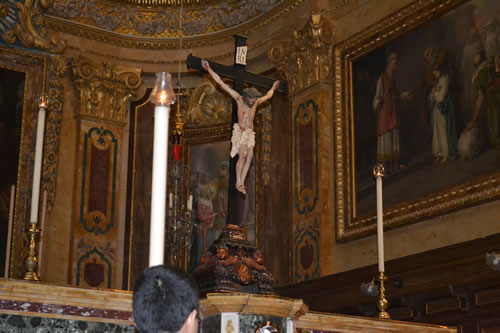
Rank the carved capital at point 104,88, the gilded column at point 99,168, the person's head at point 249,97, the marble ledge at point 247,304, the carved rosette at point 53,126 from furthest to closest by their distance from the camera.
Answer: the carved capital at point 104,88 → the gilded column at point 99,168 → the carved rosette at point 53,126 → the person's head at point 249,97 → the marble ledge at point 247,304

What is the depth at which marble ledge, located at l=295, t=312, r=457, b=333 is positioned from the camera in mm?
5559

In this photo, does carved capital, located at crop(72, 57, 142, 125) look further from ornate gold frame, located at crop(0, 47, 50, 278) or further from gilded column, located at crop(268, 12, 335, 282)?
gilded column, located at crop(268, 12, 335, 282)

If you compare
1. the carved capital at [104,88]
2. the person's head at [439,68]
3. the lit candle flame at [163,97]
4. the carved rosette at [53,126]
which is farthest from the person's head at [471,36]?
the lit candle flame at [163,97]

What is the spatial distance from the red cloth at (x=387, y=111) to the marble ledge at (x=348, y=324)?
4.00 metres

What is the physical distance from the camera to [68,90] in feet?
39.4

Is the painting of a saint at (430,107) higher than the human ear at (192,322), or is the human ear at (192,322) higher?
the painting of a saint at (430,107)

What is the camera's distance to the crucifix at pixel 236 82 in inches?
246

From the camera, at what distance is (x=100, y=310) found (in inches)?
195

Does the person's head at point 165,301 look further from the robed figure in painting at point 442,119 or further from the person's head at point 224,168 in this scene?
the person's head at point 224,168

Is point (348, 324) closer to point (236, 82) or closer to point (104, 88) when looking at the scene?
point (236, 82)

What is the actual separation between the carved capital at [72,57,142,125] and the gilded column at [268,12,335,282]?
2503 mm

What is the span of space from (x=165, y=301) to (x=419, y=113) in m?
7.18

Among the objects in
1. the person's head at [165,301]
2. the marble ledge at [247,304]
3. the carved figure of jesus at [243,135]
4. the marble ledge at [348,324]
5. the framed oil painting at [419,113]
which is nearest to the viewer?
the person's head at [165,301]

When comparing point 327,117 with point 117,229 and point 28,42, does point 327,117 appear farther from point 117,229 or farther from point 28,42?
point 28,42
